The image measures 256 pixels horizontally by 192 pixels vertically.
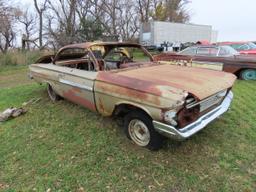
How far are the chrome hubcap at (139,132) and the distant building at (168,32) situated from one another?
718 inches


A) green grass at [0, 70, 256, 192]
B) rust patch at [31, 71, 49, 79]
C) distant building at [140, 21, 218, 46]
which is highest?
distant building at [140, 21, 218, 46]

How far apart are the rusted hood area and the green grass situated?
0.96m

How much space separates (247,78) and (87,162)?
6.97 meters

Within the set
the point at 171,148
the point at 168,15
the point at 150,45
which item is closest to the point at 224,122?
the point at 171,148

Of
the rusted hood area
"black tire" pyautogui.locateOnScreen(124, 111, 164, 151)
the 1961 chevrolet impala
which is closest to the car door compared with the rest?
the 1961 chevrolet impala

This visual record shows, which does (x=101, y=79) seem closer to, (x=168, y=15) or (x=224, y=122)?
(x=224, y=122)

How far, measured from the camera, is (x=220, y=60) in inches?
322

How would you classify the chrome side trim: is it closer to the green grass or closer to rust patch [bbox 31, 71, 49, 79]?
the green grass

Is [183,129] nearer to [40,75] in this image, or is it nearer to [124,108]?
[124,108]

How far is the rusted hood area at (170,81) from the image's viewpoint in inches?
113

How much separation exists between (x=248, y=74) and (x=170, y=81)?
6068 mm

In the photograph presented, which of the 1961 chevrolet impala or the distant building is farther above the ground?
the distant building

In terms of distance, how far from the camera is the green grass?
284 centimetres

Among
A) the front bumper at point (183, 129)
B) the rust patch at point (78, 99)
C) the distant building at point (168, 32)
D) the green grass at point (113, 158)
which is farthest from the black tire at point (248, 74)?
the distant building at point (168, 32)
